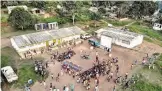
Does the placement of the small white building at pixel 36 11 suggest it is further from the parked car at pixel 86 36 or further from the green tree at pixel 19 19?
the parked car at pixel 86 36

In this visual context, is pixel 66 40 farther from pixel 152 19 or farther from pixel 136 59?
pixel 152 19

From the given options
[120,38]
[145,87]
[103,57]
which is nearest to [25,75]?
[103,57]

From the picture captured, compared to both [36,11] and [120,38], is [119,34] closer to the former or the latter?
[120,38]

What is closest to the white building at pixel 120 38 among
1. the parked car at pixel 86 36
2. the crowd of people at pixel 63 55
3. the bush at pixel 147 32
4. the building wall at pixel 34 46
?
the parked car at pixel 86 36

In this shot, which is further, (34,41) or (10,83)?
(34,41)

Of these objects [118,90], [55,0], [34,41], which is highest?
[55,0]

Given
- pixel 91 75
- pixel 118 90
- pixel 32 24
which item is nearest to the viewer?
pixel 118 90

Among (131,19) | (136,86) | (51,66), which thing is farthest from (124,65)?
(131,19)
